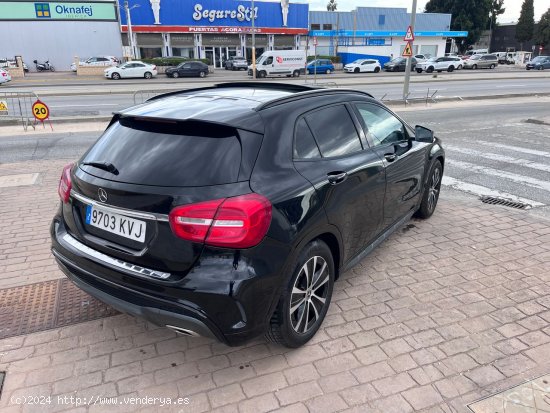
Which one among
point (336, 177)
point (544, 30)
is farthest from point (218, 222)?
point (544, 30)

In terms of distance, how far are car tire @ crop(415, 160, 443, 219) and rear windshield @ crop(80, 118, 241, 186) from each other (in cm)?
328

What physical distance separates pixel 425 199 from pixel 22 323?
4.33 m

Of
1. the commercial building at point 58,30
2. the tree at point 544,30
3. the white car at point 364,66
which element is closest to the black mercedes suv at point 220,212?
the white car at point 364,66

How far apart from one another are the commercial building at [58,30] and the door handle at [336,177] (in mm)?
55847

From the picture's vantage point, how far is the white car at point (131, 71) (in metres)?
35.9

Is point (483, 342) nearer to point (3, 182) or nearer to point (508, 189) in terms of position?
point (508, 189)

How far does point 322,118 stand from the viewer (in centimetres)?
326

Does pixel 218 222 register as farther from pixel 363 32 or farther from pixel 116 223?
pixel 363 32

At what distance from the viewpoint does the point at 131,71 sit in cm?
3641

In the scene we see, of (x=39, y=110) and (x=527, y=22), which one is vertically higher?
(x=527, y=22)

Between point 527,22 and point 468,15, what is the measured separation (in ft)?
68.0

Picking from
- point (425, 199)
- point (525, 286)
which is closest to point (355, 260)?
point (525, 286)

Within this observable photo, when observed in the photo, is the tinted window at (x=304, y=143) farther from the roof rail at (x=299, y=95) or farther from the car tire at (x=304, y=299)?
the car tire at (x=304, y=299)

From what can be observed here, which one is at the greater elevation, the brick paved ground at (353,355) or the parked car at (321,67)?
the parked car at (321,67)
